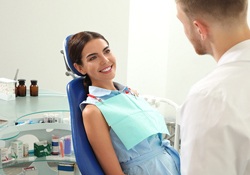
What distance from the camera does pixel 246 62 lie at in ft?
2.75

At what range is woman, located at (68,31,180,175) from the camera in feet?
4.63

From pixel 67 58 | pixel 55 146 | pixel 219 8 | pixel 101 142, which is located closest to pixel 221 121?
pixel 219 8

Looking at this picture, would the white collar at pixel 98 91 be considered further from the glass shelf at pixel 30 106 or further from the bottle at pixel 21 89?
the bottle at pixel 21 89

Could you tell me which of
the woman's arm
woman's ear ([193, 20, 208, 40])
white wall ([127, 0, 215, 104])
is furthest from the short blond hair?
white wall ([127, 0, 215, 104])

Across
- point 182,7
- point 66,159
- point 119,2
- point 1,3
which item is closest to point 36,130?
point 66,159

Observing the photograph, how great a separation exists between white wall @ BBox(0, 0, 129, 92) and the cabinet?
3.01 ft

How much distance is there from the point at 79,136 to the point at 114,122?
0.52 feet

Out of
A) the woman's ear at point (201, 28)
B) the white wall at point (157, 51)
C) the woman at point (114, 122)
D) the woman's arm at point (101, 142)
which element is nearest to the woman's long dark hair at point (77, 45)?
the woman at point (114, 122)

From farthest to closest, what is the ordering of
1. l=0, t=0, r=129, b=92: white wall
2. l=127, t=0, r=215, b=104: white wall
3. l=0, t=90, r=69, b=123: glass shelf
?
l=127, t=0, r=215, b=104: white wall
l=0, t=0, r=129, b=92: white wall
l=0, t=90, r=69, b=123: glass shelf

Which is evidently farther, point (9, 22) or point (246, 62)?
point (9, 22)

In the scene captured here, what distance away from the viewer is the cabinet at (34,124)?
158 centimetres

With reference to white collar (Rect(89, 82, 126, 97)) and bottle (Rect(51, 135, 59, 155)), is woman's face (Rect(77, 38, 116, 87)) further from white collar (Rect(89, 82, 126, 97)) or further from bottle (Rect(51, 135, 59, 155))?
bottle (Rect(51, 135, 59, 155))

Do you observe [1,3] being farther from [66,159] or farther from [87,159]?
[87,159]

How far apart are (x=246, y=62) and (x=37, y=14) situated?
2.35 meters
